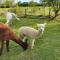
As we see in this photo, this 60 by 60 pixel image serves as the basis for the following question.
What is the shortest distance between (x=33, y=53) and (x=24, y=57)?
23.3 inches

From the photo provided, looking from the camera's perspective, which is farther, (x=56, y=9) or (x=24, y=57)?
(x=56, y=9)

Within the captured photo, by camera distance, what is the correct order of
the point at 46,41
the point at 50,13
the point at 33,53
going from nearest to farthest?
the point at 33,53 < the point at 46,41 < the point at 50,13

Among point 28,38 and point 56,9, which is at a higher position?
point 28,38

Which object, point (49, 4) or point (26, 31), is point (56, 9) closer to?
point (49, 4)

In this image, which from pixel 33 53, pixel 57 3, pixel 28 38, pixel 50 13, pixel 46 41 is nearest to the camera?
pixel 33 53

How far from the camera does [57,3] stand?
78.9 feet

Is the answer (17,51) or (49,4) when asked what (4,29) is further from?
(49,4)

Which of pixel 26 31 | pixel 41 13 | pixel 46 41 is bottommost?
pixel 41 13

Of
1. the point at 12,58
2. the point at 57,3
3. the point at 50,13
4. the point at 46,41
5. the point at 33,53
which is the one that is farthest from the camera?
the point at 50,13

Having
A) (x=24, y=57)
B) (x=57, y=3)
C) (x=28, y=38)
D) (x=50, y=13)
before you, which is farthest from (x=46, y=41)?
(x=50, y=13)

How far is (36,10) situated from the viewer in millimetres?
26938

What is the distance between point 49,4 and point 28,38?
53.7 feet

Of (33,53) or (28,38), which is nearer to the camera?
(33,53)

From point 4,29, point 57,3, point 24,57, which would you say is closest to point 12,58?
point 24,57
